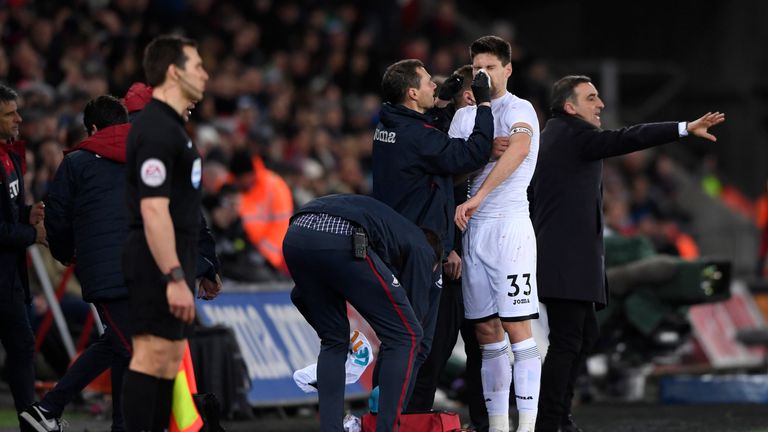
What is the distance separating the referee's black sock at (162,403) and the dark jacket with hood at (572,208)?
2.74 metres

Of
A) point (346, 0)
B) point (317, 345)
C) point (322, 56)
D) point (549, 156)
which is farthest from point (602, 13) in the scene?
point (549, 156)

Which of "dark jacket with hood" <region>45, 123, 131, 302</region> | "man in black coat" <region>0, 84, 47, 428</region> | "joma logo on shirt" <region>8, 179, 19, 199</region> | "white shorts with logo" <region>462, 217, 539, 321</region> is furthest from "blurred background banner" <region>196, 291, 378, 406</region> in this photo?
"dark jacket with hood" <region>45, 123, 131, 302</region>

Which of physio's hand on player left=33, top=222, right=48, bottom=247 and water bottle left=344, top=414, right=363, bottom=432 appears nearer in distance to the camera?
water bottle left=344, top=414, right=363, bottom=432

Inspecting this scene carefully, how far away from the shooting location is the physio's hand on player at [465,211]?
26.6 feet

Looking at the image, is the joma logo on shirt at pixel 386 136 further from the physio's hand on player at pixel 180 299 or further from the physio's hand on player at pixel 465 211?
the physio's hand on player at pixel 180 299

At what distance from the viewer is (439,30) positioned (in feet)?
74.3

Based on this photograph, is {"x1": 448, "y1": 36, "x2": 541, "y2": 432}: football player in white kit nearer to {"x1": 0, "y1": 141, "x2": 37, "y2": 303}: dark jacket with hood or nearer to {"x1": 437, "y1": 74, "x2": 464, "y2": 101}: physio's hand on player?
{"x1": 437, "y1": 74, "x2": 464, "y2": 101}: physio's hand on player

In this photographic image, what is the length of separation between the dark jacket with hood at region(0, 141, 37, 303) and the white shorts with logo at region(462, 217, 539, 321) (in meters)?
2.61

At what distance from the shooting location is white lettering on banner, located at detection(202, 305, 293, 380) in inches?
444

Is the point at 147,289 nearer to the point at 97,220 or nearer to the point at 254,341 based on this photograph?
the point at 97,220

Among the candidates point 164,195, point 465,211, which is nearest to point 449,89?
point 465,211

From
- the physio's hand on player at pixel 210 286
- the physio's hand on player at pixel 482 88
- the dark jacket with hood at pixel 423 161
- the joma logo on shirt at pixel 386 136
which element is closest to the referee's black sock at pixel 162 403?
the physio's hand on player at pixel 210 286

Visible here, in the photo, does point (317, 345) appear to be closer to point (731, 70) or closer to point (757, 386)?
point (757, 386)

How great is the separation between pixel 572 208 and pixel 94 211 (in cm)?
287
